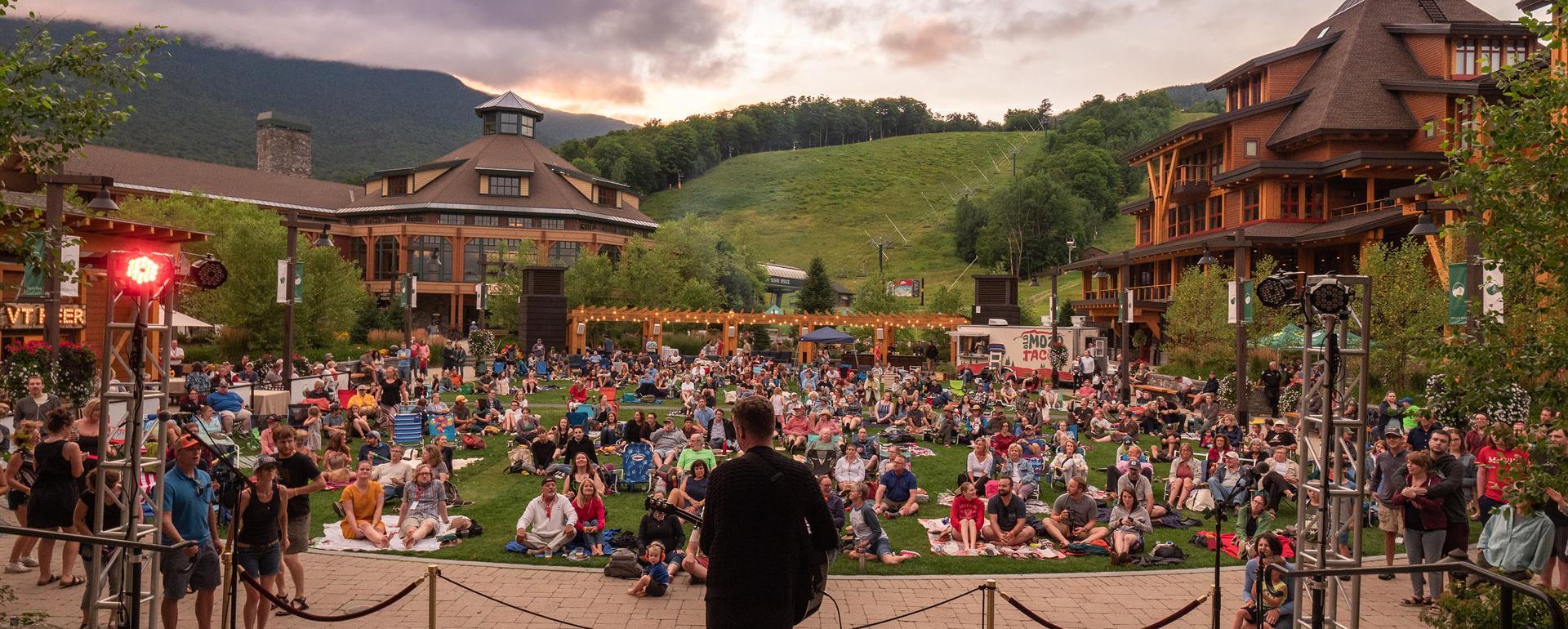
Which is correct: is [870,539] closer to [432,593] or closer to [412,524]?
[432,593]

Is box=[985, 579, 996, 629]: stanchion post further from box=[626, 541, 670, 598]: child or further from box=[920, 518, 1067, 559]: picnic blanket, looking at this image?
box=[920, 518, 1067, 559]: picnic blanket

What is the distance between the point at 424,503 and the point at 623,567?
3.27 metres

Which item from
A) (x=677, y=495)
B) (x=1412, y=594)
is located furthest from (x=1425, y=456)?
(x=677, y=495)

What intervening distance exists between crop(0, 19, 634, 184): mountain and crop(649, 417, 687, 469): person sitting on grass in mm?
109670

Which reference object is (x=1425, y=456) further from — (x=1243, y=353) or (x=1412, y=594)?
(x=1243, y=353)

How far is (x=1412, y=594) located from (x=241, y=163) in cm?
13961

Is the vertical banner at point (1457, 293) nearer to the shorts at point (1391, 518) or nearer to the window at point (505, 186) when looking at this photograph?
the shorts at point (1391, 518)

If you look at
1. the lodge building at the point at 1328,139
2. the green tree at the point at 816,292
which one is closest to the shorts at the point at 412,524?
→ the lodge building at the point at 1328,139

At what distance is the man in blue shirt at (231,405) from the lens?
17.9m

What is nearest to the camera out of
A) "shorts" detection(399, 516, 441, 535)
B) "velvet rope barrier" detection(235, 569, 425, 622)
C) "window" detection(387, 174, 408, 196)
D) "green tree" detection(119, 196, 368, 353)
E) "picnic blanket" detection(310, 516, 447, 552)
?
"velvet rope barrier" detection(235, 569, 425, 622)

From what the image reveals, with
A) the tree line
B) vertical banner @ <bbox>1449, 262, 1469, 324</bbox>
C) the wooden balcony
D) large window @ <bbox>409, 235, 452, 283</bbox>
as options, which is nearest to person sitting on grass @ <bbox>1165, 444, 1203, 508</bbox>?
vertical banner @ <bbox>1449, 262, 1469, 324</bbox>

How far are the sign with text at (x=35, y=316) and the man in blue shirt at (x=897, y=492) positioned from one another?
23.4 meters

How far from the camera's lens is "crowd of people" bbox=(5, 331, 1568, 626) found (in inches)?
324

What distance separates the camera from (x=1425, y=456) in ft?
30.1
